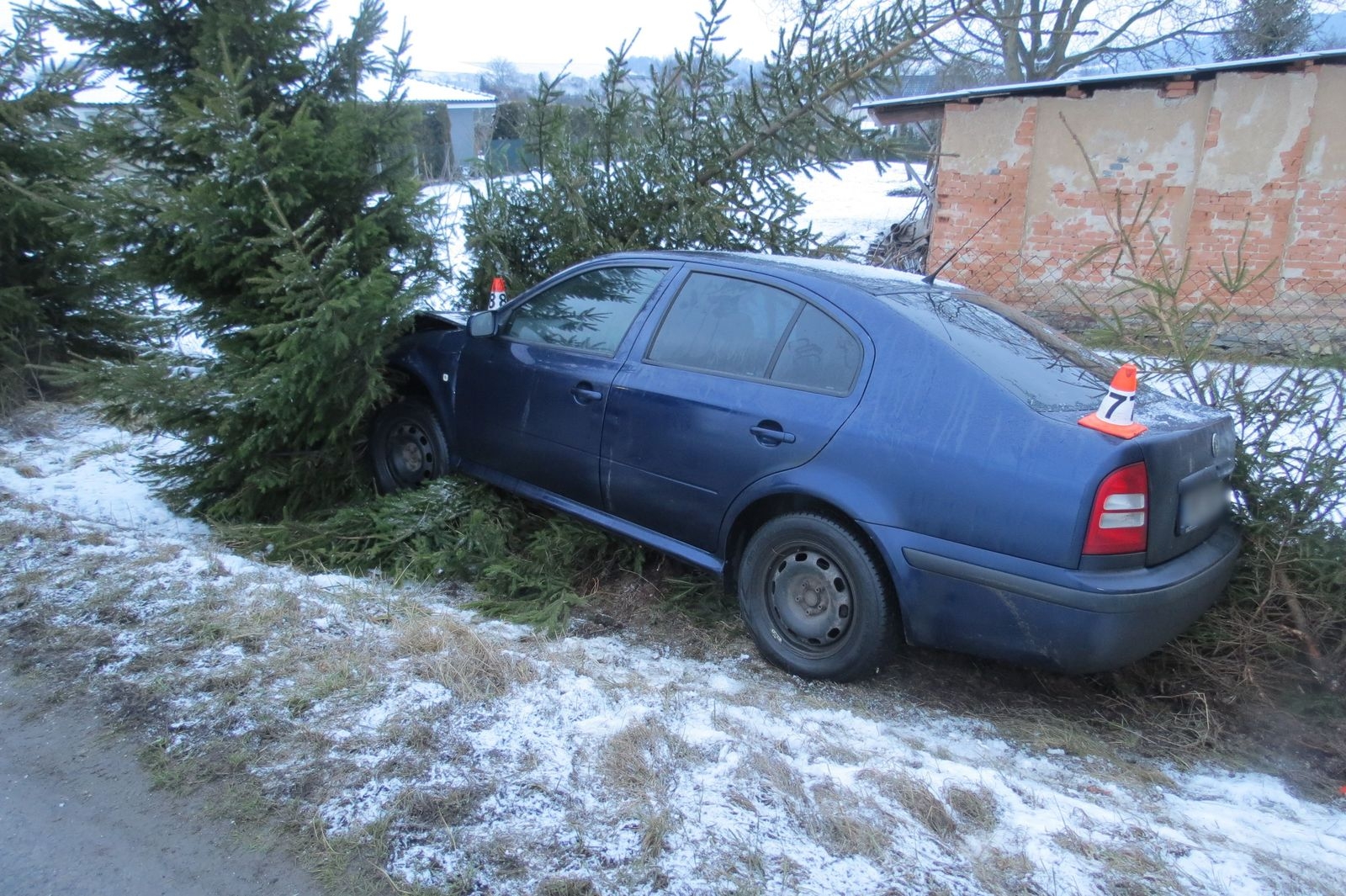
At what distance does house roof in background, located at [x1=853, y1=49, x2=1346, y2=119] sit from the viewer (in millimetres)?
8820

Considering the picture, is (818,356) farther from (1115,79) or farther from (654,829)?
(1115,79)

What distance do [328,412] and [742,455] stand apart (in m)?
2.57

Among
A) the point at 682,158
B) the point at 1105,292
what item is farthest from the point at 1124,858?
the point at 1105,292

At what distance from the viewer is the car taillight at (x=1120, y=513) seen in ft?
9.87

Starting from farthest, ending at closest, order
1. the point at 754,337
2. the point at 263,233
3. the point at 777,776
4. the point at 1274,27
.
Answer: the point at 1274,27, the point at 263,233, the point at 754,337, the point at 777,776

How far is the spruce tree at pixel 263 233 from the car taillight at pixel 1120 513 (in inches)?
136

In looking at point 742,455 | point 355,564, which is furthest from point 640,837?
point 355,564

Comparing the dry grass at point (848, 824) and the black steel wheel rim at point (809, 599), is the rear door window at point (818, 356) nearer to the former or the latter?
the black steel wheel rim at point (809, 599)

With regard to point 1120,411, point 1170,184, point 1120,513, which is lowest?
point 1120,513

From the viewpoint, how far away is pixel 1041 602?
3080 millimetres

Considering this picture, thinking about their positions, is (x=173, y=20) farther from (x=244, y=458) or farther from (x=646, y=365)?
(x=646, y=365)

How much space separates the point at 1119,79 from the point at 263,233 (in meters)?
8.37

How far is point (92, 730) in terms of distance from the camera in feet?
10.7

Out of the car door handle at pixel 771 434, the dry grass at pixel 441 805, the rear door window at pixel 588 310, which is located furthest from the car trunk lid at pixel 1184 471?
the dry grass at pixel 441 805
